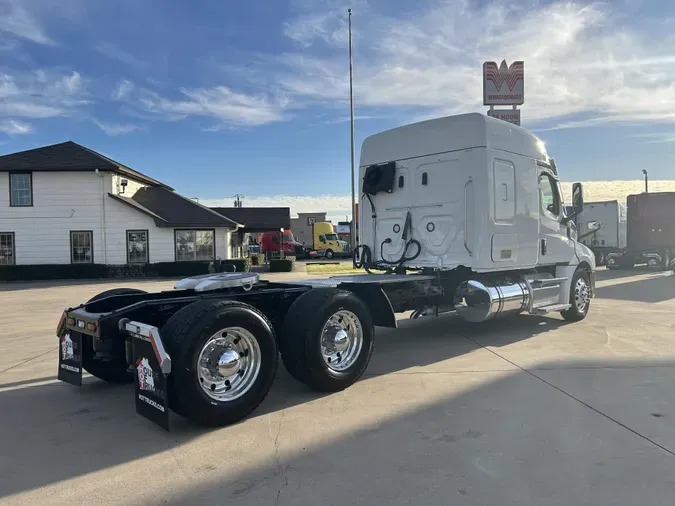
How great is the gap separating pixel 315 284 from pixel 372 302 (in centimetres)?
76

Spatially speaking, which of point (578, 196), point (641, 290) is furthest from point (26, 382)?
point (641, 290)

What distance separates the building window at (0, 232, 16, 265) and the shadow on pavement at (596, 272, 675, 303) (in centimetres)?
2496

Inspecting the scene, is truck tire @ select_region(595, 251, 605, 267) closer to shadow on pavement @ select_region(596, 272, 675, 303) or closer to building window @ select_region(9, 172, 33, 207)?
shadow on pavement @ select_region(596, 272, 675, 303)

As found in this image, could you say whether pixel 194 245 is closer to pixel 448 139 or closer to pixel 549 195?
pixel 549 195

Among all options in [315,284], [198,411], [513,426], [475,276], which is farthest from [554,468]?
[475,276]

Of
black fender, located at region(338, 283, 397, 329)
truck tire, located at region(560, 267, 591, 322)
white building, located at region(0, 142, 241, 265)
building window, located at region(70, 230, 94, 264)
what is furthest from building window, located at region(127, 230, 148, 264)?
black fender, located at region(338, 283, 397, 329)

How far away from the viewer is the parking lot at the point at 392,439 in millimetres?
3348

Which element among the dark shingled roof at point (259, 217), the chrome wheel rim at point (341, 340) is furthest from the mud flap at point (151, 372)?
the dark shingled roof at point (259, 217)

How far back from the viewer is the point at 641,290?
15.4 m

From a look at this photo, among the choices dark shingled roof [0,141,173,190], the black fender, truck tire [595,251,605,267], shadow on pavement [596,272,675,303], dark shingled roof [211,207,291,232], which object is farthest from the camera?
dark shingled roof [211,207,291,232]

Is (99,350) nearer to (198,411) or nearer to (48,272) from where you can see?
(198,411)

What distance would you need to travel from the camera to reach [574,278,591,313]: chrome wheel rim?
30.9 feet

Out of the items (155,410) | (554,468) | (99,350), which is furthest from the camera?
(99,350)

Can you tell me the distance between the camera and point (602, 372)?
6.07 m
